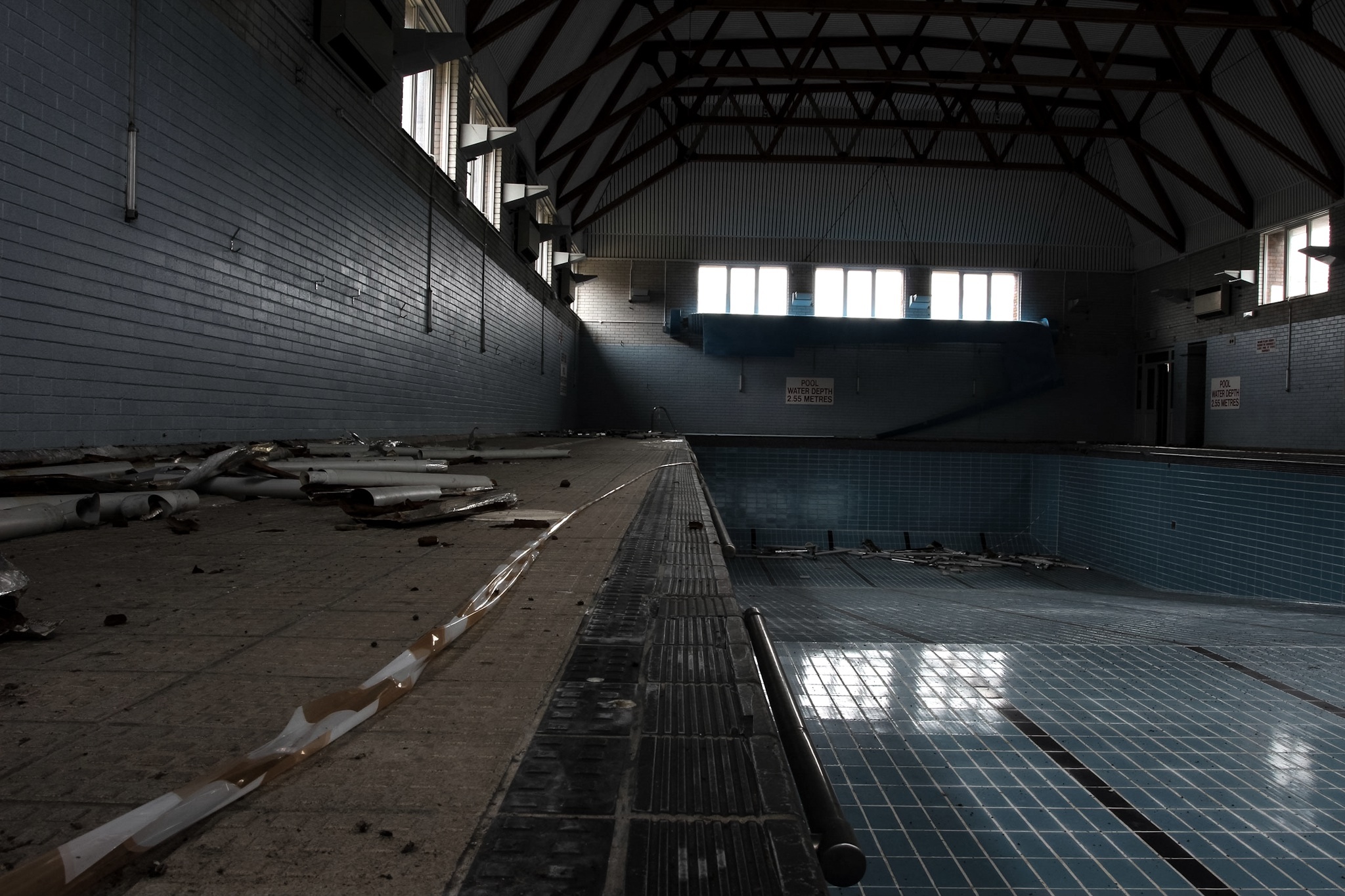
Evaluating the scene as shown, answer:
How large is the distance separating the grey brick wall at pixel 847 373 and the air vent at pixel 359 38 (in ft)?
42.7

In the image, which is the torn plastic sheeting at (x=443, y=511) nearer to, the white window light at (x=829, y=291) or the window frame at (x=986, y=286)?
the white window light at (x=829, y=291)

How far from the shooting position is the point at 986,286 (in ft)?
67.3

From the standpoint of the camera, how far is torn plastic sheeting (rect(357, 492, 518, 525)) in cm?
336

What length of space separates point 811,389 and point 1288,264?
9.85 meters

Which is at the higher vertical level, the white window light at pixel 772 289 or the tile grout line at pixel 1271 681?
the white window light at pixel 772 289

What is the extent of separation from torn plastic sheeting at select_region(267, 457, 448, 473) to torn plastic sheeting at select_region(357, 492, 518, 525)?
0.78 metres

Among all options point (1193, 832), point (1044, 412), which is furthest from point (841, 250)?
point (1193, 832)

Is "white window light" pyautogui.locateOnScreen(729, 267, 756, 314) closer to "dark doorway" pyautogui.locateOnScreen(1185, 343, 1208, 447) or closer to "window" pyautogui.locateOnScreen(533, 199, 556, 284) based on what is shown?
"window" pyautogui.locateOnScreen(533, 199, 556, 284)

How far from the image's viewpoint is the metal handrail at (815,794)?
0.88 metres

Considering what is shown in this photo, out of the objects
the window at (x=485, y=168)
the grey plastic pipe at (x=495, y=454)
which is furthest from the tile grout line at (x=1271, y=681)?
the window at (x=485, y=168)

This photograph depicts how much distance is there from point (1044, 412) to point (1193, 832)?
19781mm

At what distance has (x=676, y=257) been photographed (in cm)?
2033

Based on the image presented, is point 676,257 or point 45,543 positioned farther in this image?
point 676,257

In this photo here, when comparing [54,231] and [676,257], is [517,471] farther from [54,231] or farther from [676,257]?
[676,257]
